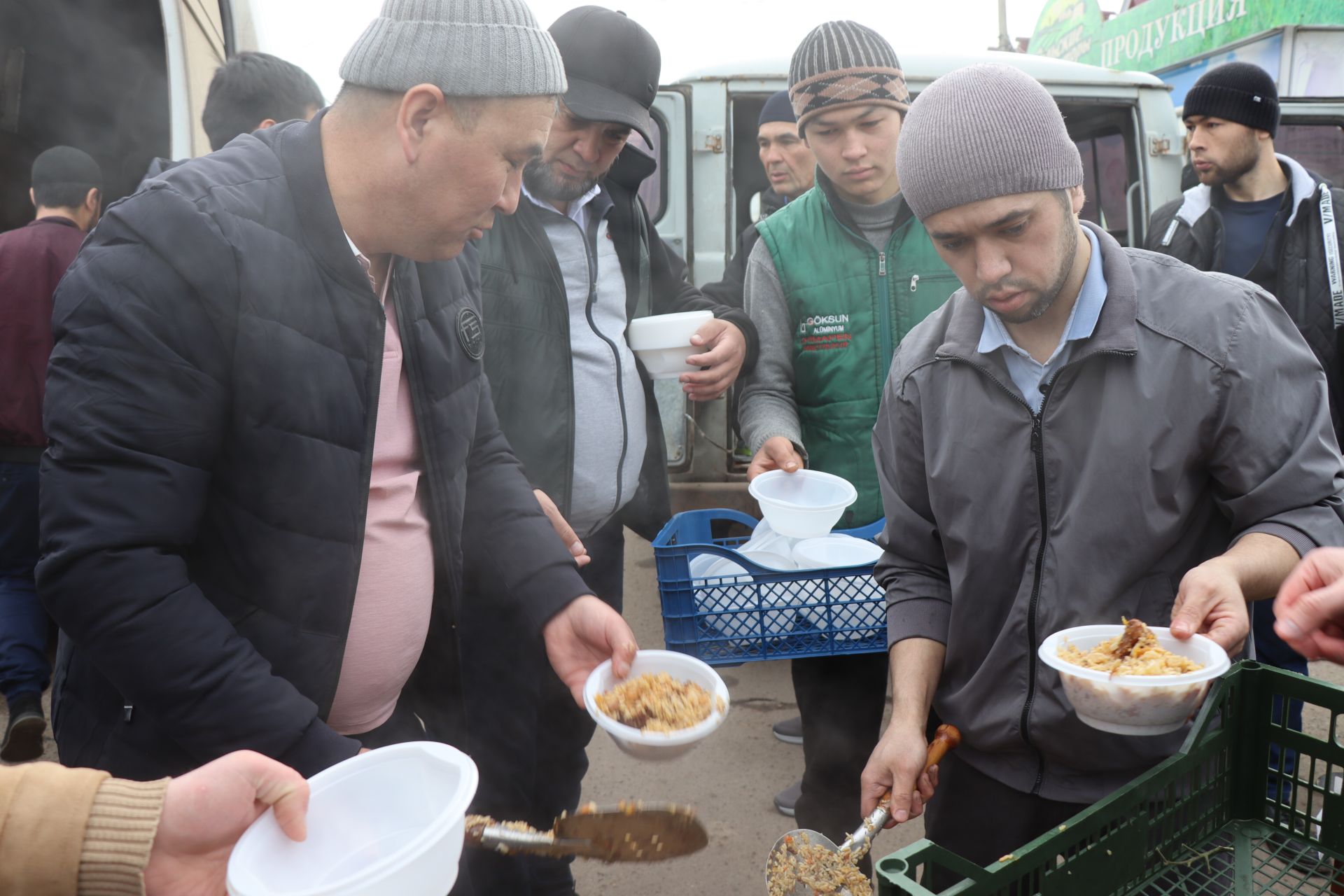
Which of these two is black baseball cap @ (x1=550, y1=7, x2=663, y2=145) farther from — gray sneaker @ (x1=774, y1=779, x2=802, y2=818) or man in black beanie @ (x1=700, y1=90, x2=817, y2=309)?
gray sneaker @ (x1=774, y1=779, x2=802, y2=818)

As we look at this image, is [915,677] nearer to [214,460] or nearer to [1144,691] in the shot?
[1144,691]

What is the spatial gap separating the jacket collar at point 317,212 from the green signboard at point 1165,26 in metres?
10.4

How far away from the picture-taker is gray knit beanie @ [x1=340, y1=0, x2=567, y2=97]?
57.3 inches

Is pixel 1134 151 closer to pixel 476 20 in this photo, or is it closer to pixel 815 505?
pixel 815 505

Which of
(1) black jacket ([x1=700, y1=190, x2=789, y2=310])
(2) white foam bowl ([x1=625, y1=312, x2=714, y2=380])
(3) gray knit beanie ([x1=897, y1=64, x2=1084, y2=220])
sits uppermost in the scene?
(3) gray knit beanie ([x1=897, y1=64, x2=1084, y2=220])

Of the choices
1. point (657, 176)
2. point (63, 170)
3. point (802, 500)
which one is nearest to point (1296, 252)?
point (657, 176)

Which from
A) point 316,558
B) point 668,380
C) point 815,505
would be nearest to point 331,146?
point 316,558

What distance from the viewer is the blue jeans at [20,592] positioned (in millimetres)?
3859

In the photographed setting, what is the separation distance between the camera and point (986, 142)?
160 centimetres

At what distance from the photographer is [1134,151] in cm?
478

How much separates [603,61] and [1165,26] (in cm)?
1209

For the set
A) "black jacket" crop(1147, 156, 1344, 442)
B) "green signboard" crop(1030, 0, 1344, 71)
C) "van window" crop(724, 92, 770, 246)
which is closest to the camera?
"black jacket" crop(1147, 156, 1344, 442)

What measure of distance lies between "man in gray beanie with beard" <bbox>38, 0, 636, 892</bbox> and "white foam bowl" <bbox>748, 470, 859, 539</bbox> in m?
0.83

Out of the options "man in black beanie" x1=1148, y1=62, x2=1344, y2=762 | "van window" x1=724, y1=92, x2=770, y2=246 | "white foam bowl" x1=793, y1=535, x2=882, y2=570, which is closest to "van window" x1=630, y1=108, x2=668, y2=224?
"van window" x1=724, y1=92, x2=770, y2=246
